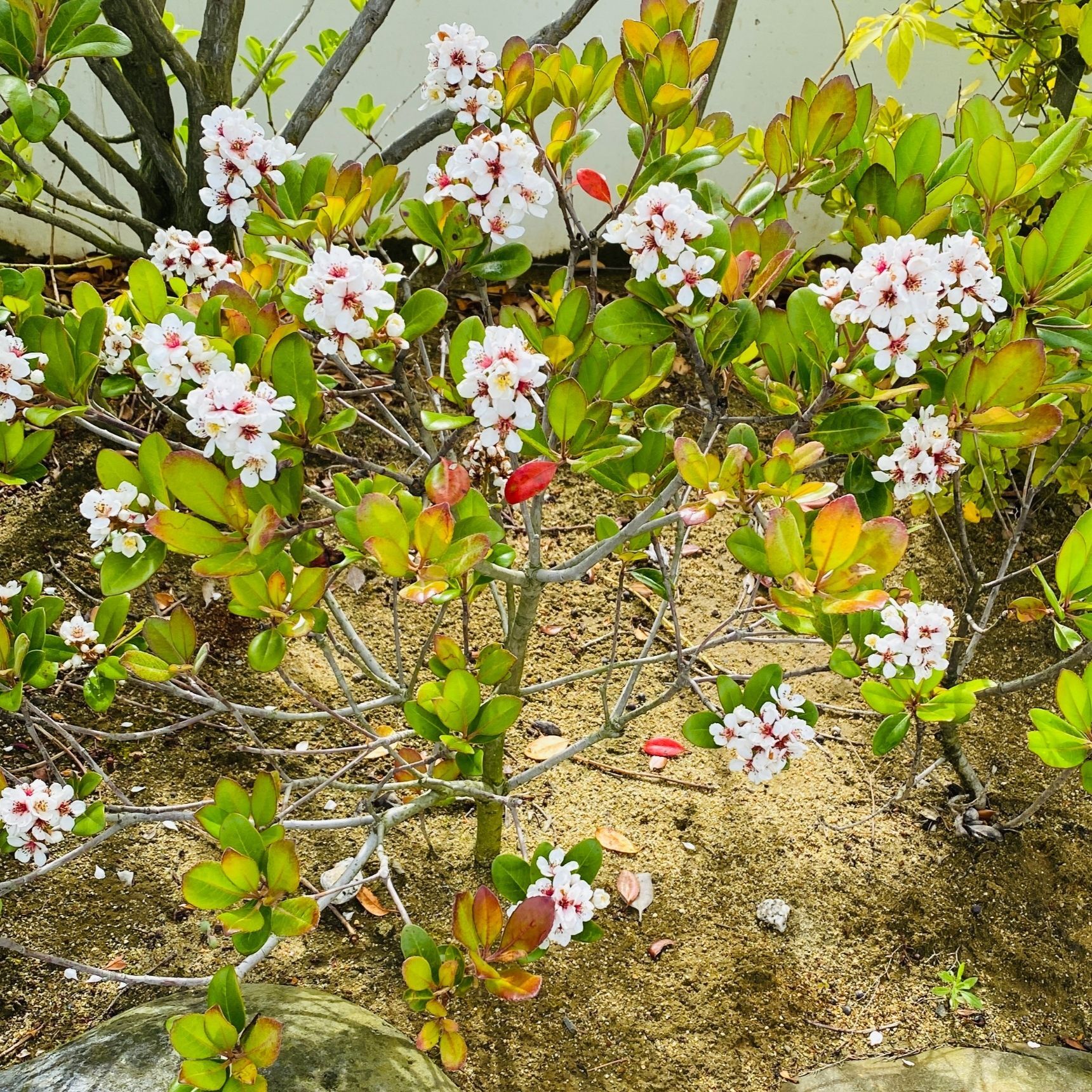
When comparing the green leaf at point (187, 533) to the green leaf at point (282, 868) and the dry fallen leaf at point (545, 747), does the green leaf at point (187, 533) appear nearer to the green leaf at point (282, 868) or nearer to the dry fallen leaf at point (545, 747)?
the green leaf at point (282, 868)

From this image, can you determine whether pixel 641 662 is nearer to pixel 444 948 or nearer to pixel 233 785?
pixel 444 948

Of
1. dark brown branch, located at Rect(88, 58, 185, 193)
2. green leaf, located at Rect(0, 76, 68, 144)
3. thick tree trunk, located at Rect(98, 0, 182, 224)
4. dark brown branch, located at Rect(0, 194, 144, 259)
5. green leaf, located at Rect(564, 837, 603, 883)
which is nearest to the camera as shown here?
green leaf, located at Rect(0, 76, 68, 144)

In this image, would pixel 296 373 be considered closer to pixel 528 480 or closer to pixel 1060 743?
pixel 528 480

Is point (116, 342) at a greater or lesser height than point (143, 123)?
lesser

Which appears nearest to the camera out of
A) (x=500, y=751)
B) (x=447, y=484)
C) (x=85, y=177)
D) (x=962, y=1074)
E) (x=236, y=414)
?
(x=236, y=414)

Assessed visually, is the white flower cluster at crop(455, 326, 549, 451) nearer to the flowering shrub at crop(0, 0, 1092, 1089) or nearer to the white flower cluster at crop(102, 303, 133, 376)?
the flowering shrub at crop(0, 0, 1092, 1089)

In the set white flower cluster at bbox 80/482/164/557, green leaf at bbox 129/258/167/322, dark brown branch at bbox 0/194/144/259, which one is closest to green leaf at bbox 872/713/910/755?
white flower cluster at bbox 80/482/164/557


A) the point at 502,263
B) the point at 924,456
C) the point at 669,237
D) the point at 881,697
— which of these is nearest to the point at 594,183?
the point at 502,263
